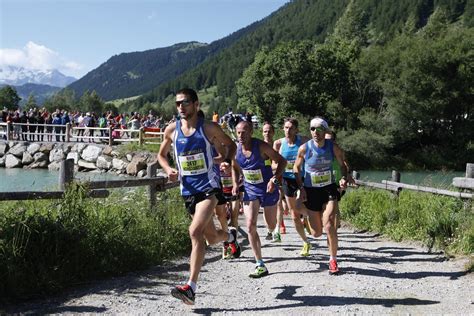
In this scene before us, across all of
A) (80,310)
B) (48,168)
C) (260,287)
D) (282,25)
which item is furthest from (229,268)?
(282,25)

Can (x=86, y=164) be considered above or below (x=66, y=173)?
below

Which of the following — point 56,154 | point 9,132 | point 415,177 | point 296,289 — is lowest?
point 415,177

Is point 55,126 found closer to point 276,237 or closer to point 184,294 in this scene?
point 276,237

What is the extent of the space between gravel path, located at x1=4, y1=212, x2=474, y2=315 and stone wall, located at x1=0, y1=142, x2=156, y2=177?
24.3 meters

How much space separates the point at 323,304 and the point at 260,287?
940mm

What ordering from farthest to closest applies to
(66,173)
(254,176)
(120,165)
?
1. (120,165)
2. (66,173)
3. (254,176)

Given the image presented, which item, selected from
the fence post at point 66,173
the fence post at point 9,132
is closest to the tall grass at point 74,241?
the fence post at point 66,173

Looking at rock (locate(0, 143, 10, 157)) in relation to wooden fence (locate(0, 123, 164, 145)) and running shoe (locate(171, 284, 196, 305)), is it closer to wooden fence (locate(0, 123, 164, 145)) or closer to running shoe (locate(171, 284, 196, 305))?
wooden fence (locate(0, 123, 164, 145))

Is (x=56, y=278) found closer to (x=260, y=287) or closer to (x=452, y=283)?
(x=260, y=287)

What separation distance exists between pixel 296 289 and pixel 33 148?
1288 inches

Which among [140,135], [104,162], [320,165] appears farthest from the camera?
[140,135]

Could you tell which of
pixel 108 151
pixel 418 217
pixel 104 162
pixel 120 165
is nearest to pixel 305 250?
pixel 418 217

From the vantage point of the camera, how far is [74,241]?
6168mm

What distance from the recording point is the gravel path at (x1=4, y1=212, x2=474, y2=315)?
17.0ft
